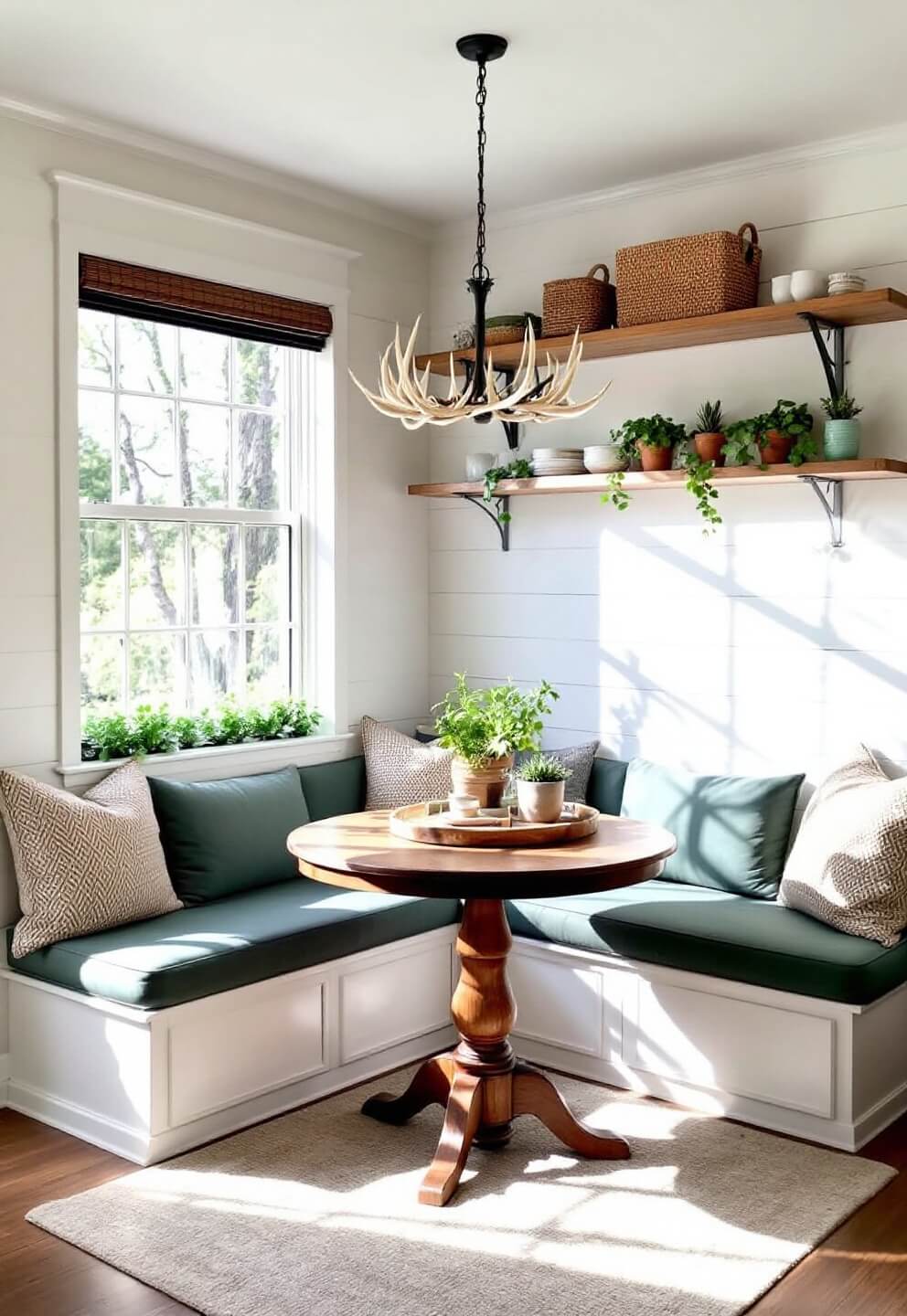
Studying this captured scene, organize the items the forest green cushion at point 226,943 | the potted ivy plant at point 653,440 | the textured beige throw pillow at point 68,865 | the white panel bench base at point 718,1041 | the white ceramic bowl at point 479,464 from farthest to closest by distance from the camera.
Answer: the white ceramic bowl at point 479,464 < the potted ivy plant at point 653,440 < the textured beige throw pillow at point 68,865 < the white panel bench base at point 718,1041 < the forest green cushion at point 226,943

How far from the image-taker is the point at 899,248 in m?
3.83

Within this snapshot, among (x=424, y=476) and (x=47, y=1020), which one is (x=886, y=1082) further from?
(x=424, y=476)

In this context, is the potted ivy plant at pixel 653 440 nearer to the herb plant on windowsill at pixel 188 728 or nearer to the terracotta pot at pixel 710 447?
the terracotta pot at pixel 710 447

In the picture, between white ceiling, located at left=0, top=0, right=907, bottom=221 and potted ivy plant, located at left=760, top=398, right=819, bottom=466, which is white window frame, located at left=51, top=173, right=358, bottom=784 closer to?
white ceiling, located at left=0, top=0, right=907, bottom=221

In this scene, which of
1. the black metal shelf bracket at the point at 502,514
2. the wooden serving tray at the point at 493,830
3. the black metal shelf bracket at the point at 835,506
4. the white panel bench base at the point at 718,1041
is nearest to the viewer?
the wooden serving tray at the point at 493,830

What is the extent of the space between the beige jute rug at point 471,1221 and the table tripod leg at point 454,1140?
0.04 metres

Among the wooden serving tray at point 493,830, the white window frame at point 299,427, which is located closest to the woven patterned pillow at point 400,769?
the white window frame at point 299,427

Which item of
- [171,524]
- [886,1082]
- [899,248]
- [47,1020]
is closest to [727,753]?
[886,1082]

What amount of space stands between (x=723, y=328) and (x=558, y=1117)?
92.5 inches

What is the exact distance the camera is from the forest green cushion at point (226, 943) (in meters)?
3.21

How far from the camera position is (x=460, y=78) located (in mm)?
3438

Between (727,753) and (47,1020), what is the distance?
223 cm

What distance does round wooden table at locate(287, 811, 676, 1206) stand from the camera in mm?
→ 2855

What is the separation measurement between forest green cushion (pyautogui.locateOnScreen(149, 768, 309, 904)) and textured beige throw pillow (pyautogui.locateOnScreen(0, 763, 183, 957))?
9.8 inches
